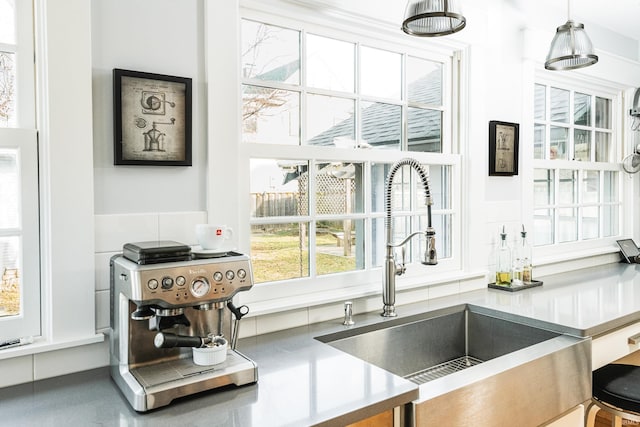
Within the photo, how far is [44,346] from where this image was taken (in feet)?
4.37

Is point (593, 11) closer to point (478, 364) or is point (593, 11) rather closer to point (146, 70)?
point (478, 364)

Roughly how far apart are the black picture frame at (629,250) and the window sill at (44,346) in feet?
11.1

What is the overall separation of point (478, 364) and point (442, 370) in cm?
25

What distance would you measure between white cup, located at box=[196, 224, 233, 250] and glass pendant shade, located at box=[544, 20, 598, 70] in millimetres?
1700

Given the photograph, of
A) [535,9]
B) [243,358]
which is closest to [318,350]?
[243,358]

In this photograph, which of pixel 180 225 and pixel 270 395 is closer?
pixel 270 395

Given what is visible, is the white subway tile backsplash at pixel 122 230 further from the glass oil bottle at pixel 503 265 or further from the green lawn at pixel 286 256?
the glass oil bottle at pixel 503 265

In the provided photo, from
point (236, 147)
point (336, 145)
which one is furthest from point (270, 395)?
point (336, 145)

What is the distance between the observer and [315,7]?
1.89m

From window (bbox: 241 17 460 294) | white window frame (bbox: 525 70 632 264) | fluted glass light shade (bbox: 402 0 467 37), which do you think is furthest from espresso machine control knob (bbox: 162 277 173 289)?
white window frame (bbox: 525 70 632 264)

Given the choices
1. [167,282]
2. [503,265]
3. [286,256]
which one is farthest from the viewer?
[503,265]

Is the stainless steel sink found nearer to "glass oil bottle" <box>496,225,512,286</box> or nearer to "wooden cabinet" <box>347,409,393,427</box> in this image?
"wooden cabinet" <box>347,409,393,427</box>

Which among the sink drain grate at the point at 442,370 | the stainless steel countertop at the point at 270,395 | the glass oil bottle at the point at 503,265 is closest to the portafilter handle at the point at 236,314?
the stainless steel countertop at the point at 270,395

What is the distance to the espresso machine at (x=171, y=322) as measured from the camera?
1156 mm
